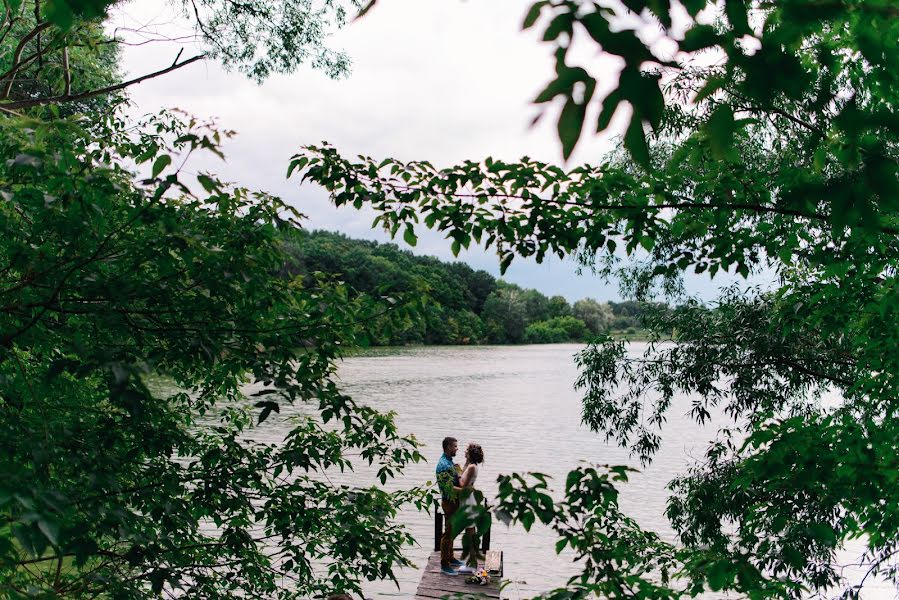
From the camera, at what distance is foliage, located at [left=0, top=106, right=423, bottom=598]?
264cm

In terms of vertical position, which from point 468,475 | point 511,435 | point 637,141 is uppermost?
point 637,141

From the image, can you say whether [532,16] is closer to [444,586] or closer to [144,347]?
[144,347]

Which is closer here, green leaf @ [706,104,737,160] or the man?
green leaf @ [706,104,737,160]

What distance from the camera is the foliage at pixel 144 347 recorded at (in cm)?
264

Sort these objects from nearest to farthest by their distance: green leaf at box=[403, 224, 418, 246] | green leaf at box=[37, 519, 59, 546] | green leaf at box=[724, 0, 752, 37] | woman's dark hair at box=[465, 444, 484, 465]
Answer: green leaf at box=[724, 0, 752, 37] → green leaf at box=[37, 519, 59, 546] → green leaf at box=[403, 224, 418, 246] → woman's dark hair at box=[465, 444, 484, 465]

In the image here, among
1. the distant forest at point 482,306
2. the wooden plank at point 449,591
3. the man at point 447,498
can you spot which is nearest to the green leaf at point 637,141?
the man at point 447,498

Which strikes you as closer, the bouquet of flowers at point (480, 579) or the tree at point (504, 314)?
the bouquet of flowers at point (480, 579)

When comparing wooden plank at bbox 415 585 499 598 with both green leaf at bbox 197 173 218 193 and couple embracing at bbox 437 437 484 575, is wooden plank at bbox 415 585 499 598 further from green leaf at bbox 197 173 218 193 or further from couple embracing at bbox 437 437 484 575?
green leaf at bbox 197 173 218 193

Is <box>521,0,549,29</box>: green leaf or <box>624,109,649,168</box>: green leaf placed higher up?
<box>521,0,549,29</box>: green leaf

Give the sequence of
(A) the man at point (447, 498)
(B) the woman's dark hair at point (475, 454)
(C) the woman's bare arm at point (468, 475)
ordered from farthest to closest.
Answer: (B) the woman's dark hair at point (475, 454) < (C) the woman's bare arm at point (468, 475) < (A) the man at point (447, 498)

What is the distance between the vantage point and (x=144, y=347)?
3482 millimetres

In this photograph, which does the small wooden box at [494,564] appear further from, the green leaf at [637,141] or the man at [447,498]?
the green leaf at [637,141]

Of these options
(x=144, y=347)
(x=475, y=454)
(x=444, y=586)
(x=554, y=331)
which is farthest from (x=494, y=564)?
(x=554, y=331)

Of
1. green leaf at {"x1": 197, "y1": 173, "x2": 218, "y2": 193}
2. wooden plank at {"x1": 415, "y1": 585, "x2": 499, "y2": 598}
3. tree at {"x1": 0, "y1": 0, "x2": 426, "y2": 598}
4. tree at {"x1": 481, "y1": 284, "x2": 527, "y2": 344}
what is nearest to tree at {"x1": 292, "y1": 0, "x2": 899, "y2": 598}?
tree at {"x1": 0, "y1": 0, "x2": 426, "y2": 598}
